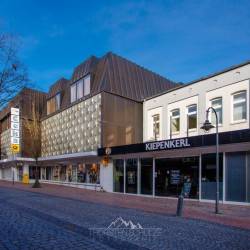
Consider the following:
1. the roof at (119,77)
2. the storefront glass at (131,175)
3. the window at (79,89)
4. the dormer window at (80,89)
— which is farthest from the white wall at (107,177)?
the window at (79,89)

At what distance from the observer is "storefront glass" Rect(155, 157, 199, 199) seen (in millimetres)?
20453

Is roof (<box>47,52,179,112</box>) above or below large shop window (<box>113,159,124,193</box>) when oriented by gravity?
above

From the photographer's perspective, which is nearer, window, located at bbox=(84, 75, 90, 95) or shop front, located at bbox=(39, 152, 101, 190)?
shop front, located at bbox=(39, 152, 101, 190)

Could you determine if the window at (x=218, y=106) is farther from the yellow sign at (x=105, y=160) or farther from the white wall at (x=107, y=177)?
the white wall at (x=107, y=177)

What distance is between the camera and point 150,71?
3544 centimetres

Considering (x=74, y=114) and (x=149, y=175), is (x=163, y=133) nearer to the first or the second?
(x=149, y=175)

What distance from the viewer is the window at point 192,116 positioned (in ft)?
74.4

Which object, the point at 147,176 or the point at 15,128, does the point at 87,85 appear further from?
the point at 15,128

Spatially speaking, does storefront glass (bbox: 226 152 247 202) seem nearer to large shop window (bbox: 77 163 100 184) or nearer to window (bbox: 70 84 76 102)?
large shop window (bbox: 77 163 100 184)

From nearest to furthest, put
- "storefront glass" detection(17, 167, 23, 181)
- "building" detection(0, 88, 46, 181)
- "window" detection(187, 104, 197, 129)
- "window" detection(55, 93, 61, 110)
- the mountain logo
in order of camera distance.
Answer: the mountain logo → "window" detection(187, 104, 197, 129) → "window" detection(55, 93, 61, 110) → "building" detection(0, 88, 46, 181) → "storefront glass" detection(17, 167, 23, 181)

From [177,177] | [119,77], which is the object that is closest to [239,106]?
[177,177]

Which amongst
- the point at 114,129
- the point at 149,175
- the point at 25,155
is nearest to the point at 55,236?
the point at 149,175

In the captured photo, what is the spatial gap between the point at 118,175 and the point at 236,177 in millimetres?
10448

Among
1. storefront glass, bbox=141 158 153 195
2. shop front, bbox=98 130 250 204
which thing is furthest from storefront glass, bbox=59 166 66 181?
storefront glass, bbox=141 158 153 195
